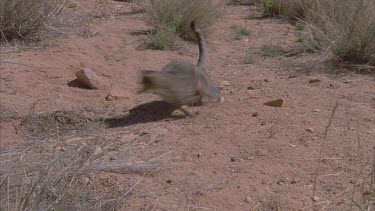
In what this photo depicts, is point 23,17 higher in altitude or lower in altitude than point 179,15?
higher

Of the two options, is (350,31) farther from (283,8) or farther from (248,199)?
(248,199)

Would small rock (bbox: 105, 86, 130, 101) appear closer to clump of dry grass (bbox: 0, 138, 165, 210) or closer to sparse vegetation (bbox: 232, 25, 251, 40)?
clump of dry grass (bbox: 0, 138, 165, 210)

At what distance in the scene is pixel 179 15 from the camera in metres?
8.09

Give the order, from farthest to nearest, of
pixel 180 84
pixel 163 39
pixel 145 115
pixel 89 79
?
pixel 163 39 < pixel 89 79 < pixel 145 115 < pixel 180 84

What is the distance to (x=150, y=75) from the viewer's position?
5.14 metres

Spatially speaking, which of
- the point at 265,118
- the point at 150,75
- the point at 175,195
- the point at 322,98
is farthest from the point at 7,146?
the point at 322,98

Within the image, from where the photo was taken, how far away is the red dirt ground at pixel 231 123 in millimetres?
4055

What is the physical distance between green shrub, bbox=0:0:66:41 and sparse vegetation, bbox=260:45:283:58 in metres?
2.36

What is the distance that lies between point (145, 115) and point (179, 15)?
2.77 meters

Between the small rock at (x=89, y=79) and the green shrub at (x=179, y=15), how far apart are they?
1.89 metres

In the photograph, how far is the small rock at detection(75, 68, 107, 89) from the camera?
6152mm

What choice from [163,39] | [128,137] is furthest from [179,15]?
[128,137]

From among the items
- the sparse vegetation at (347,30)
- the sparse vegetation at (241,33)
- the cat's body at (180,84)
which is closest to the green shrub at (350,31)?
the sparse vegetation at (347,30)

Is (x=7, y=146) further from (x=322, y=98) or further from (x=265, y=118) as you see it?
(x=322, y=98)
